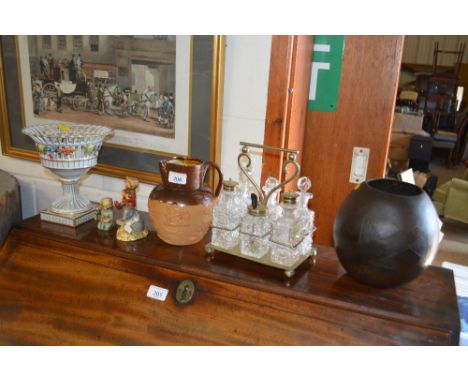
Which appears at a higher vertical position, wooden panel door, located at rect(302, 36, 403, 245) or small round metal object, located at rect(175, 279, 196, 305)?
wooden panel door, located at rect(302, 36, 403, 245)

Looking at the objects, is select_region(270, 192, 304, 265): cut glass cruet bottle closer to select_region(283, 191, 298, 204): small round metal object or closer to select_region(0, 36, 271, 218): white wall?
select_region(283, 191, 298, 204): small round metal object

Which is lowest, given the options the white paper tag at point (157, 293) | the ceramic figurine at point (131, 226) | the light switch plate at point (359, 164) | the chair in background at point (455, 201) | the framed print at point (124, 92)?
the chair in background at point (455, 201)

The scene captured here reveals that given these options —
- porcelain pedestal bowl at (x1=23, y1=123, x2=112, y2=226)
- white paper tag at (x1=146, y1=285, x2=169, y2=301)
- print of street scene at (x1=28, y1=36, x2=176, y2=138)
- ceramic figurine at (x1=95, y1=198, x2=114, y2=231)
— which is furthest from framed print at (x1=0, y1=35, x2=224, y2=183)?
white paper tag at (x1=146, y1=285, x2=169, y2=301)

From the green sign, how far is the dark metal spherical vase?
57 centimetres

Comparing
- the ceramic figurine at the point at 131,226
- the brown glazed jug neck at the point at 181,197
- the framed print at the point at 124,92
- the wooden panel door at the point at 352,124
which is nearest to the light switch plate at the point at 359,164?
the wooden panel door at the point at 352,124

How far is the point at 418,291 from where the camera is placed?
37.3 inches

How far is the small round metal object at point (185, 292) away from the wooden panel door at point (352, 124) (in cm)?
66

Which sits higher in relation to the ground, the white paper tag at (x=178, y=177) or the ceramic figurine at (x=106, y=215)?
the white paper tag at (x=178, y=177)

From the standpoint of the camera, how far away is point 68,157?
1.20 metres

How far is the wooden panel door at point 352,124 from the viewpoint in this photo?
4.39ft

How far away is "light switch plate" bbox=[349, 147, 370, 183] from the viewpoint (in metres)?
1.43

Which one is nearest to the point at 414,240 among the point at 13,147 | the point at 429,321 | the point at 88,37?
the point at 429,321

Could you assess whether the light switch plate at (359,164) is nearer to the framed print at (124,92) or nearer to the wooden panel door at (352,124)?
the wooden panel door at (352,124)

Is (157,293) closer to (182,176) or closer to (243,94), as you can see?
(182,176)
